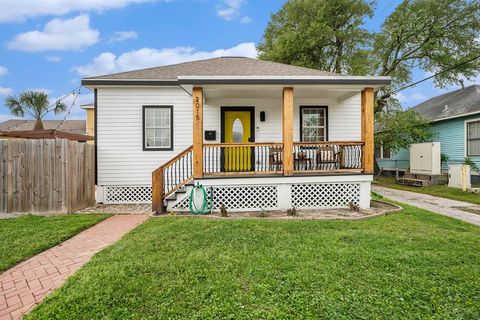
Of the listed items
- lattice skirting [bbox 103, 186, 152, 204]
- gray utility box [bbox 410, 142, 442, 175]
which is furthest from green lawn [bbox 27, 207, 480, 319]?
gray utility box [bbox 410, 142, 442, 175]

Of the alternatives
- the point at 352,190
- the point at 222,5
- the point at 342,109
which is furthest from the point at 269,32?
the point at 352,190

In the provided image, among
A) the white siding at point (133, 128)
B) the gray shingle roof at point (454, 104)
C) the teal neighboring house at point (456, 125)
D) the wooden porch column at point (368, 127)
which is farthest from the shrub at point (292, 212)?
the gray shingle roof at point (454, 104)

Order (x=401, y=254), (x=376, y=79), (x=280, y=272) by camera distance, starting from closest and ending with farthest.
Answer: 1. (x=280, y=272)
2. (x=401, y=254)
3. (x=376, y=79)

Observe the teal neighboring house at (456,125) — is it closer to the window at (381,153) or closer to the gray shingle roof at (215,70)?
the window at (381,153)

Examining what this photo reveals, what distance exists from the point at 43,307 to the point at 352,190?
6.98m

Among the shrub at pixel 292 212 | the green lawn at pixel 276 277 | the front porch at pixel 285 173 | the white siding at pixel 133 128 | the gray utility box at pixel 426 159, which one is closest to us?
the green lawn at pixel 276 277

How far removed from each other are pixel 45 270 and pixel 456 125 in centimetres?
1758

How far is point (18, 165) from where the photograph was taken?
6.53m

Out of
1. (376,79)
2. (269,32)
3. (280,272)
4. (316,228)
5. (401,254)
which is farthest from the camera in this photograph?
(269,32)

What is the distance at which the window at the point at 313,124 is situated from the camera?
8.89 meters

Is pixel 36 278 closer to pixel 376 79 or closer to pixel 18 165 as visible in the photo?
pixel 18 165

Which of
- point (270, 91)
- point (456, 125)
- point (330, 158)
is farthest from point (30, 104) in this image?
point (456, 125)

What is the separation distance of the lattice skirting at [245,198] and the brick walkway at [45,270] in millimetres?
2430

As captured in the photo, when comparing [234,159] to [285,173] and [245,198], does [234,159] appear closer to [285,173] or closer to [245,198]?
[245,198]
